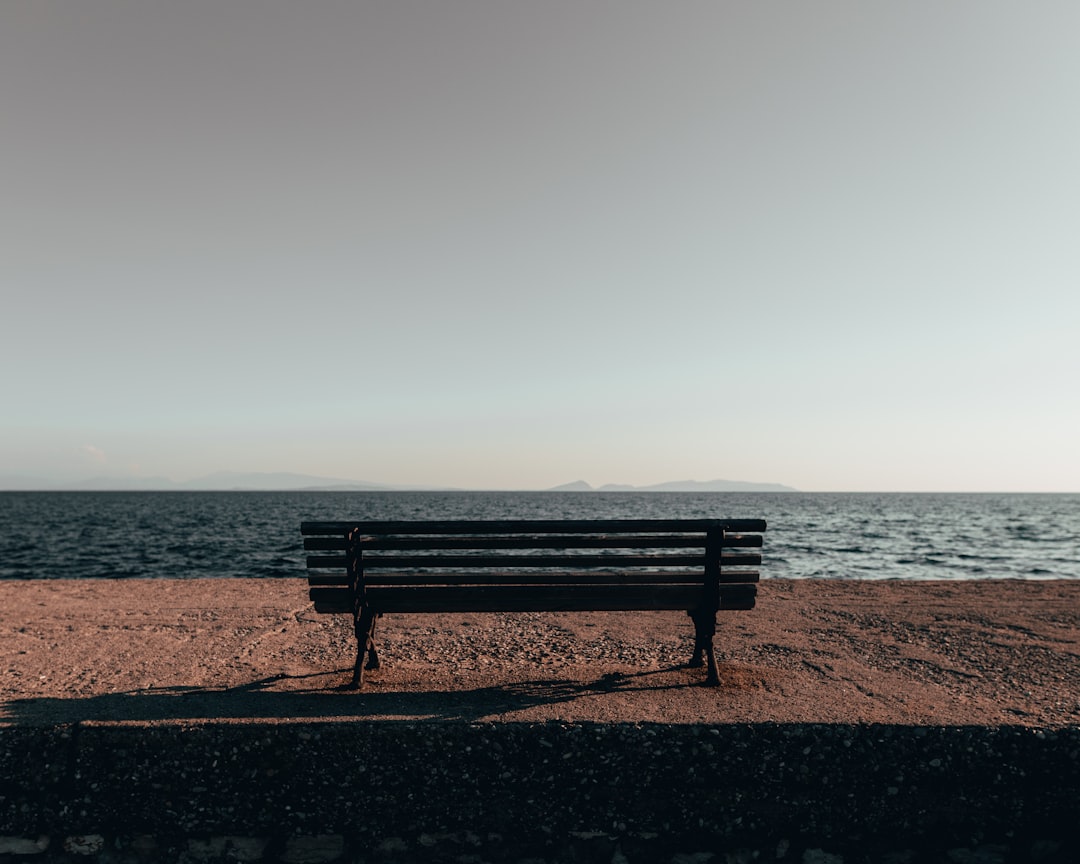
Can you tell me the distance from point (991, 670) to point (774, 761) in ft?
11.0

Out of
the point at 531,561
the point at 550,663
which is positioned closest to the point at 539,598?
the point at 531,561

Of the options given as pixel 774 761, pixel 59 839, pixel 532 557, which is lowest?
pixel 59 839

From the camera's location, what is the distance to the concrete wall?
3.79 metres

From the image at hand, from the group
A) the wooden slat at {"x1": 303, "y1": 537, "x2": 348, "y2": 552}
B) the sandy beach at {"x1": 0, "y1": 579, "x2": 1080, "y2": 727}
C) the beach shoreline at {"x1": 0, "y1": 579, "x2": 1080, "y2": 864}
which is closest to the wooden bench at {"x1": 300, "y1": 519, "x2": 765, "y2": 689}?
the wooden slat at {"x1": 303, "y1": 537, "x2": 348, "y2": 552}

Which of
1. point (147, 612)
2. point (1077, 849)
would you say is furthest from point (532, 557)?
point (147, 612)

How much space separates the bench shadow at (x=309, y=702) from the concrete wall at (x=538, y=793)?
0.30m

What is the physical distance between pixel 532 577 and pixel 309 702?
6.35 feet

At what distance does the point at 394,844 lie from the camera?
3.79 m

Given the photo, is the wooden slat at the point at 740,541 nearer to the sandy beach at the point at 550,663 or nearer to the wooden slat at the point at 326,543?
the sandy beach at the point at 550,663

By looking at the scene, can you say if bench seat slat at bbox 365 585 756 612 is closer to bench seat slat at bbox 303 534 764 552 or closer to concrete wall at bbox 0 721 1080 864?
bench seat slat at bbox 303 534 764 552

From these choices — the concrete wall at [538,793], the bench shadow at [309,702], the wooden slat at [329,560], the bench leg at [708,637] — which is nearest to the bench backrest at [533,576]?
the wooden slat at [329,560]

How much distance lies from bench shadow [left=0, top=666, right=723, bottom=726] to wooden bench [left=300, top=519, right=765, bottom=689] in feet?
1.47

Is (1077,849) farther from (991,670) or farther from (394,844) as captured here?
(394,844)

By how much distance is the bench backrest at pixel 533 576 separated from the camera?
515 cm
